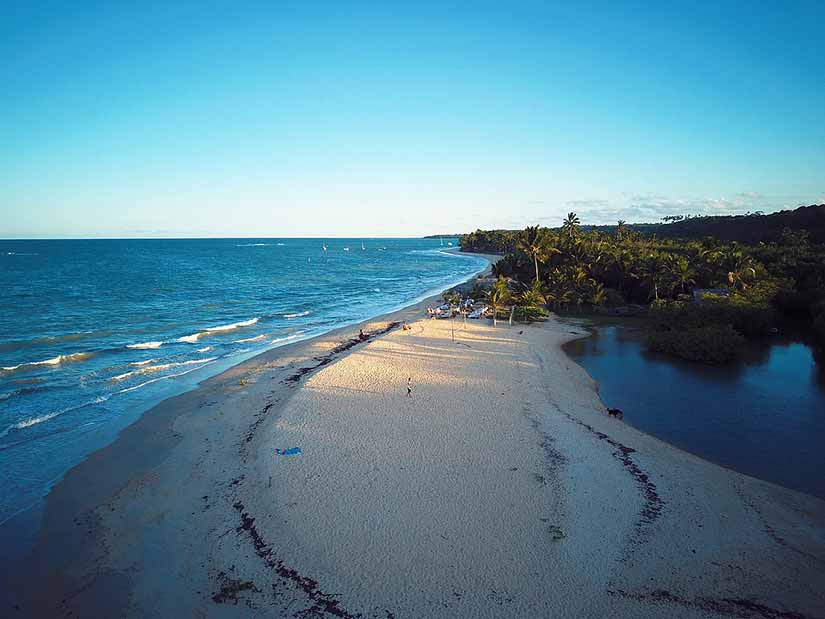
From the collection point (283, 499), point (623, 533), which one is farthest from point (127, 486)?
point (623, 533)

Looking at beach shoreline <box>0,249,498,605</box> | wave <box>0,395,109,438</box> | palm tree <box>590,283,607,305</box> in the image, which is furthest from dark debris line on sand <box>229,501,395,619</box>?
palm tree <box>590,283,607,305</box>

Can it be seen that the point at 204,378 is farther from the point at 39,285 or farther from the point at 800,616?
the point at 39,285

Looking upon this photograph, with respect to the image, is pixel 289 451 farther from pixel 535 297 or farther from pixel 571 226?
pixel 571 226

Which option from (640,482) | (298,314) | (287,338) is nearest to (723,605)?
(640,482)

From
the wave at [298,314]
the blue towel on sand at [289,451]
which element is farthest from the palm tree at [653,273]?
the blue towel on sand at [289,451]

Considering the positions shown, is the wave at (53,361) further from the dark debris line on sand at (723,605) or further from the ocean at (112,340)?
the dark debris line on sand at (723,605)

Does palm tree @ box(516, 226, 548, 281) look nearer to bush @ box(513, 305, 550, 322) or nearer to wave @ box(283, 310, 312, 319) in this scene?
bush @ box(513, 305, 550, 322)
